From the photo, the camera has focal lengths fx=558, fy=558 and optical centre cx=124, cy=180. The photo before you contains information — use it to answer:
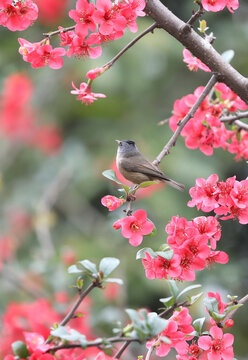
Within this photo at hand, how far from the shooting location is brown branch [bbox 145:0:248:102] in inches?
57.3

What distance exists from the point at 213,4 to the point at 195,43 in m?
0.15

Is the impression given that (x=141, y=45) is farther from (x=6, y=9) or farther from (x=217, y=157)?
(x=6, y=9)

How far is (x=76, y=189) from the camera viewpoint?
622 cm

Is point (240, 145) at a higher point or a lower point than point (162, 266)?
higher

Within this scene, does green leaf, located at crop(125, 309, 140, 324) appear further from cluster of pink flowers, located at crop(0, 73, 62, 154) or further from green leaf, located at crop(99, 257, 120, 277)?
cluster of pink flowers, located at crop(0, 73, 62, 154)

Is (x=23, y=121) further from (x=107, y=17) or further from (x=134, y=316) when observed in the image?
(x=134, y=316)

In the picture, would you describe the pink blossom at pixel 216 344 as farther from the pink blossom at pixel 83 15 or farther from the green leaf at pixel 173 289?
the pink blossom at pixel 83 15

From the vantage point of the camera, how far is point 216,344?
1.43 m

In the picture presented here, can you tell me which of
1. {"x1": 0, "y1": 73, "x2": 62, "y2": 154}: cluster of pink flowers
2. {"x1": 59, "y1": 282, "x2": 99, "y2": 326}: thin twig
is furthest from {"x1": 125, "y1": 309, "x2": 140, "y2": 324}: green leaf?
{"x1": 0, "y1": 73, "x2": 62, "y2": 154}: cluster of pink flowers

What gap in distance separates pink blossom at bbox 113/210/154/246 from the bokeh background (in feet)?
10.4

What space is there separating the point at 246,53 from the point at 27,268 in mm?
4271

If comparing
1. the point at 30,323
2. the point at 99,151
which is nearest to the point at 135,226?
the point at 30,323

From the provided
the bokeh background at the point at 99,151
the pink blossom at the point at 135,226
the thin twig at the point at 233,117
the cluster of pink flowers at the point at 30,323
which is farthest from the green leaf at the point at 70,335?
the bokeh background at the point at 99,151

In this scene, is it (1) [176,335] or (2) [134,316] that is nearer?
(2) [134,316]
